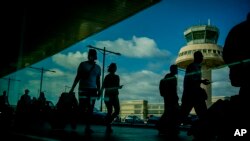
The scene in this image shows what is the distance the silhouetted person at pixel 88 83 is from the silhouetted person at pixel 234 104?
4.45 m

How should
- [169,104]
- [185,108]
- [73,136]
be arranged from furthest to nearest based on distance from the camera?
[169,104] → [185,108] → [73,136]

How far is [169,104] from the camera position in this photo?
7.27 m

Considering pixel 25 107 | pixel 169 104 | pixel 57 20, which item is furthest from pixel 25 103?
pixel 169 104

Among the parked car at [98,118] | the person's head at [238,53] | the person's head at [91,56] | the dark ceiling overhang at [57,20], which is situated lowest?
the parked car at [98,118]

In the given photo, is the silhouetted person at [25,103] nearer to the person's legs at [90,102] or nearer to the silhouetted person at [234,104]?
the person's legs at [90,102]

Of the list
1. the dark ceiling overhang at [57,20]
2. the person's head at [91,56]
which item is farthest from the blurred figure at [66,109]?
the dark ceiling overhang at [57,20]

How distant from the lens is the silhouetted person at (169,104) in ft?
23.4

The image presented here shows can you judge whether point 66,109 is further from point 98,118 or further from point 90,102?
point 98,118

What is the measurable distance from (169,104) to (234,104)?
207 inches

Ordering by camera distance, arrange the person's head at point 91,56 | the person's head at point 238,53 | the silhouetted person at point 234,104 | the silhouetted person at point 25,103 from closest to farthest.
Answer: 1. the silhouetted person at point 234,104
2. the person's head at point 238,53
3. the person's head at point 91,56
4. the silhouetted person at point 25,103

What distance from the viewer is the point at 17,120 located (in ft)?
40.6

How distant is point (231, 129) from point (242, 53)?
56 centimetres

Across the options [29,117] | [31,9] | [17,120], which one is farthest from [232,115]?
[31,9]

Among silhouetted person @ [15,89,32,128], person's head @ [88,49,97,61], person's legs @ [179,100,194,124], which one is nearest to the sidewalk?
person's legs @ [179,100,194,124]
